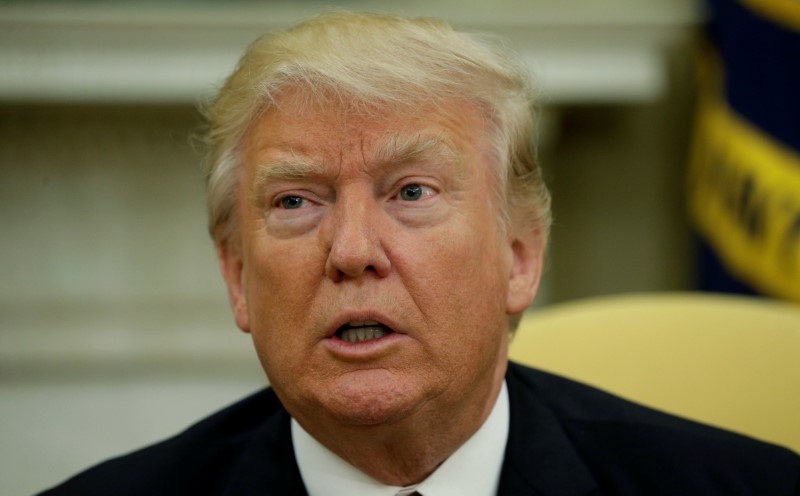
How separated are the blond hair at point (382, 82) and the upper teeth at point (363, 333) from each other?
0.28 meters

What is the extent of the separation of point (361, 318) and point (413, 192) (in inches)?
7.5

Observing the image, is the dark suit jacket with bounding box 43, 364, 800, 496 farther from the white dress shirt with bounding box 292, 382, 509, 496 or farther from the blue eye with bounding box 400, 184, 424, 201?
the blue eye with bounding box 400, 184, 424, 201

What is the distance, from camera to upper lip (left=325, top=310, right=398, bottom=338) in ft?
4.65

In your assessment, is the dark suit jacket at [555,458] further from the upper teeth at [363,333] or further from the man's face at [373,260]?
the upper teeth at [363,333]

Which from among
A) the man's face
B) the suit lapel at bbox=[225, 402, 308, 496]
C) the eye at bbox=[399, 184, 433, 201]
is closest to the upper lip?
the man's face

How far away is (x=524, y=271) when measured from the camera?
5.49 feet

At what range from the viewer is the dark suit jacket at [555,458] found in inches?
62.7

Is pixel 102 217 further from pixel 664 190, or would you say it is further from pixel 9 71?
pixel 664 190

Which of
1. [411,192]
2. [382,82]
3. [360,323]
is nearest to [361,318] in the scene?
[360,323]

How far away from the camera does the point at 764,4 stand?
3049mm

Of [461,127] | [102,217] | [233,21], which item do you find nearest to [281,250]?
[461,127]

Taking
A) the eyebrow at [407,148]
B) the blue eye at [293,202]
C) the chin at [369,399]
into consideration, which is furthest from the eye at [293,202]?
the chin at [369,399]

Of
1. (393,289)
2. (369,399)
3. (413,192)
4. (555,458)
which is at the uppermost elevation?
(413,192)

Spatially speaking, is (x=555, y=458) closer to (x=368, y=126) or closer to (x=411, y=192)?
(x=411, y=192)
